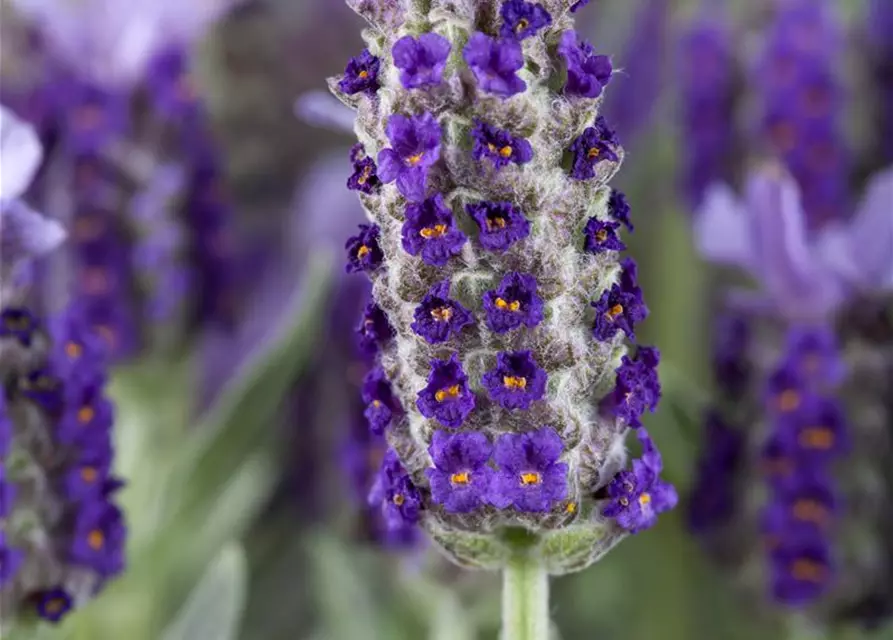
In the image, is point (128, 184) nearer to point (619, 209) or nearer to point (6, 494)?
point (6, 494)

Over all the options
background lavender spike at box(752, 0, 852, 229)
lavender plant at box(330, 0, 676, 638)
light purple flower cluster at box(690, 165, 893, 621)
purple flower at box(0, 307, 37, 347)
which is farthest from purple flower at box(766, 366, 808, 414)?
purple flower at box(0, 307, 37, 347)

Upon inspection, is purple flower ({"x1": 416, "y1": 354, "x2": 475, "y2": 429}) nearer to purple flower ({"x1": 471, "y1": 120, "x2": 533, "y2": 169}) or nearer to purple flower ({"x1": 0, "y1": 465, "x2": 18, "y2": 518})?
purple flower ({"x1": 471, "y1": 120, "x2": 533, "y2": 169})

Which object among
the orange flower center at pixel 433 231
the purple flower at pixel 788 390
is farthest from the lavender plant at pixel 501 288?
the purple flower at pixel 788 390

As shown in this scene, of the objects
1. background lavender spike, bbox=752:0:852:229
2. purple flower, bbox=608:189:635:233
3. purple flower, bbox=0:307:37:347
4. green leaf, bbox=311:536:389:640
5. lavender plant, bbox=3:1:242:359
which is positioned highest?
background lavender spike, bbox=752:0:852:229

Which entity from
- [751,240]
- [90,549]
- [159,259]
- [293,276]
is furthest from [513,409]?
[293,276]

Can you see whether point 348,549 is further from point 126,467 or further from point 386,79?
point 386,79
